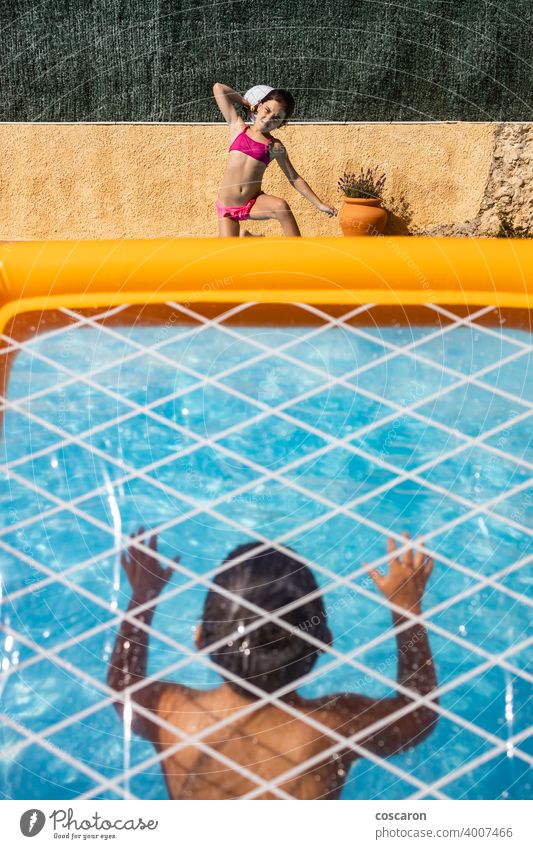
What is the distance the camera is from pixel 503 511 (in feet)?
9.88

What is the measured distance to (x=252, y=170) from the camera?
4.37 metres

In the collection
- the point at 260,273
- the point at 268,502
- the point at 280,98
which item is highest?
the point at 280,98

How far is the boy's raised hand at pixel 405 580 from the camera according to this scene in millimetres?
2844

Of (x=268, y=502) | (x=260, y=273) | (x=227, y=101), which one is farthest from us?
(x=227, y=101)

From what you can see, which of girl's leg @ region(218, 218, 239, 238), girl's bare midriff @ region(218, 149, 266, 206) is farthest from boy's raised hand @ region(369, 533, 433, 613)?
girl's bare midriff @ region(218, 149, 266, 206)

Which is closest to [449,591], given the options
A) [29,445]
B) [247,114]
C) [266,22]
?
[29,445]

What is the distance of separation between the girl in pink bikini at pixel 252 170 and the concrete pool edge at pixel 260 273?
3.07 ft

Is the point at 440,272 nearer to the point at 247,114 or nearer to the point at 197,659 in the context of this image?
the point at 197,659

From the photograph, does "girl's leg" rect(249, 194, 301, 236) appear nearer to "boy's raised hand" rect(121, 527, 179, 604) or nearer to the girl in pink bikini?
the girl in pink bikini

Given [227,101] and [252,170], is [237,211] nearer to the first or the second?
[252,170]

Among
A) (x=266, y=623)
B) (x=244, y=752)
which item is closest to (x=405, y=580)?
(x=266, y=623)

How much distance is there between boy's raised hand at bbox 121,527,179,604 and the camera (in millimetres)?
2889

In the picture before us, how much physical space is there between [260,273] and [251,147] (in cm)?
130

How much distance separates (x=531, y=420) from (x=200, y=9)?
3.61 m
